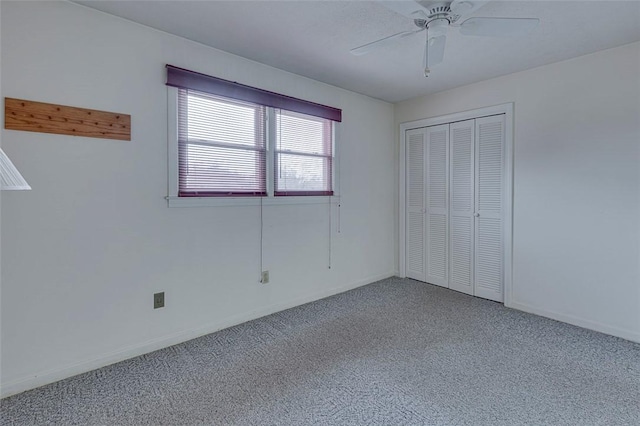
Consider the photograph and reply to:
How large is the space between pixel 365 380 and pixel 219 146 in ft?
6.95

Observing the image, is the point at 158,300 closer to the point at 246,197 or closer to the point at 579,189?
the point at 246,197

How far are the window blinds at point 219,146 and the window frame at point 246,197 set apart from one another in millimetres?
42

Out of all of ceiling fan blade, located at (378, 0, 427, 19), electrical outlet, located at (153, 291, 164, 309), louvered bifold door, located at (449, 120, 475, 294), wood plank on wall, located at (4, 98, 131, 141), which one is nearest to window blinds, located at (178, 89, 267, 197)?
wood plank on wall, located at (4, 98, 131, 141)

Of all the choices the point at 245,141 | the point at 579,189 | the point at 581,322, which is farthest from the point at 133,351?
the point at 579,189

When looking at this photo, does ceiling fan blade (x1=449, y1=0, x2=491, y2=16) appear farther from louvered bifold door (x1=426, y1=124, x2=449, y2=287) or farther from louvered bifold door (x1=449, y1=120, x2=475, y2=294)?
louvered bifold door (x1=426, y1=124, x2=449, y2=287)

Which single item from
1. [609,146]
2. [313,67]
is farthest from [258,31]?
[609,146]

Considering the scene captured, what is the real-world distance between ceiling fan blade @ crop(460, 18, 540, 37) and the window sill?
2.02m

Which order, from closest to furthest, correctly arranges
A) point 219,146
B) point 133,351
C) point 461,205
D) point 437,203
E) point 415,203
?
point 133,351
point 219,146
point 461,205
point 437,203
point 415,203

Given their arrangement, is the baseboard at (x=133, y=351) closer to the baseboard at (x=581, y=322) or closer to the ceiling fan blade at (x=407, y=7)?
the baseboard at (x=581, y=322)

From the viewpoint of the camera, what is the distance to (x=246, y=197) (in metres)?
2.94

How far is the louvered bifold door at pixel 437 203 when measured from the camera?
12.9 ft

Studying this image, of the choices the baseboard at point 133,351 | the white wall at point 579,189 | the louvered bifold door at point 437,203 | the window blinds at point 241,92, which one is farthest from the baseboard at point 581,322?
the window blinds at point 241,92

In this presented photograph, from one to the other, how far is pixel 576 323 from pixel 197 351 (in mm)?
3299

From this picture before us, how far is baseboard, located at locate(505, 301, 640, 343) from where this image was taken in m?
2.66
